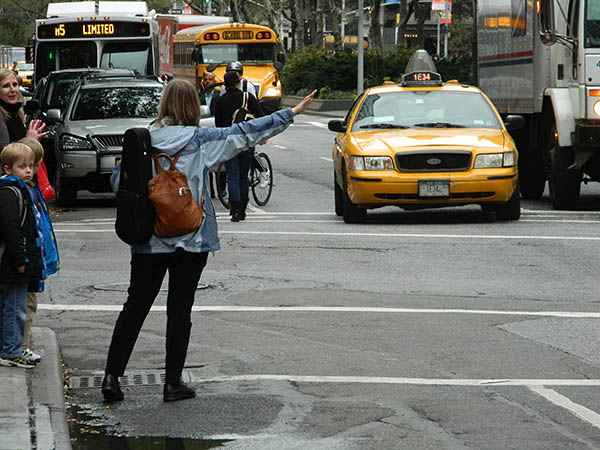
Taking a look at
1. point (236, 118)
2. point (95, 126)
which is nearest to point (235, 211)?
point (236, 118)

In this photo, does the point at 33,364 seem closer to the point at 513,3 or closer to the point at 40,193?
the point at 40,193

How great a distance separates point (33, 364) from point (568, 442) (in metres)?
3.08

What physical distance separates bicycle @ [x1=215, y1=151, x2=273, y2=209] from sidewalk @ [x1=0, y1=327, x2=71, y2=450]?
33.9 feet

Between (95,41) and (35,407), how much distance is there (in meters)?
26.1

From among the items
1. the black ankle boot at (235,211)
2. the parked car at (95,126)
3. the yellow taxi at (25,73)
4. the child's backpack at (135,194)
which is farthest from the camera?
the yellow taxi at (25,73)

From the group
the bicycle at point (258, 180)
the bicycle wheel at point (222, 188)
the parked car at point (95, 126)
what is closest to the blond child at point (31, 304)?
the bicycle at point (258, 180)

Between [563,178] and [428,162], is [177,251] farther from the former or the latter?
[563,178]

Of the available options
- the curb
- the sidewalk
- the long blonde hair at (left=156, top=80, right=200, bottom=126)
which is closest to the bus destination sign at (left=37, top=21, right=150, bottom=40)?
the curb

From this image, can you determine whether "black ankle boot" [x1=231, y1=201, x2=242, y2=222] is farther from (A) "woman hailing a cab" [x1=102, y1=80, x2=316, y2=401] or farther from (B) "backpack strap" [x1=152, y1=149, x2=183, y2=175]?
(B) "backpack strap" [x1=152, y1=149, x2=183, y2=175]

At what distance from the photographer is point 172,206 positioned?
6.93m

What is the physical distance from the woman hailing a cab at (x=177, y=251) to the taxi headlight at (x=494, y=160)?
855 centimetres

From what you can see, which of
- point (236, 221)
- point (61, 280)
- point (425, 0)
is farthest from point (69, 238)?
point (425, 0)

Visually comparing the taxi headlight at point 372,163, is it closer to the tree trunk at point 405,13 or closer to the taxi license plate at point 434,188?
the taxi license plate at point 434,188

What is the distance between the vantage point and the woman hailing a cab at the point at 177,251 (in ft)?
23.0
